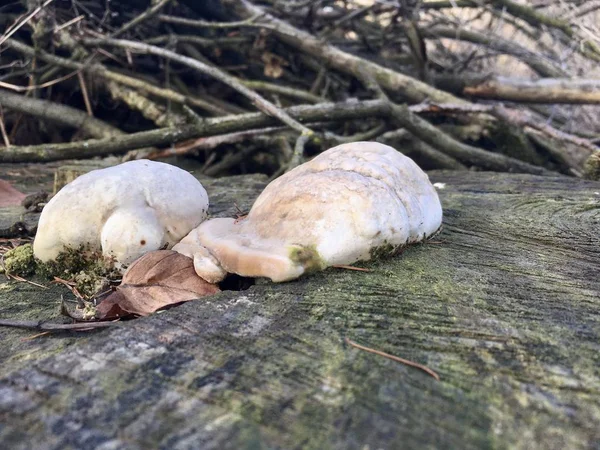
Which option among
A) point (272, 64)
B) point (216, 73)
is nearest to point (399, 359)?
point (216, 73)

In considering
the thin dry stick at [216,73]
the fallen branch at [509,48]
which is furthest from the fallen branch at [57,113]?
the fallen branch at [509,48]

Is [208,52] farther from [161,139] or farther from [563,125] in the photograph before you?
[563,125]

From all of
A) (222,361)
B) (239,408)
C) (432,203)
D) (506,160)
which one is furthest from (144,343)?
(506,160)

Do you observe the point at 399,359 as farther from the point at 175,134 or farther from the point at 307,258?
the point at 175,134

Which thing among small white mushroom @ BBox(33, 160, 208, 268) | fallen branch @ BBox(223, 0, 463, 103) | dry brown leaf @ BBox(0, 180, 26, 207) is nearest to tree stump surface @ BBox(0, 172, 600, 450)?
small white mushroom @ BBox(33, 160, 208, 268)

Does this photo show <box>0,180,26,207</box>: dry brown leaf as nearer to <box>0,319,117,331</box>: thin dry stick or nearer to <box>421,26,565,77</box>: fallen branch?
<box>0,319,117,331</box>: thin dry stick
